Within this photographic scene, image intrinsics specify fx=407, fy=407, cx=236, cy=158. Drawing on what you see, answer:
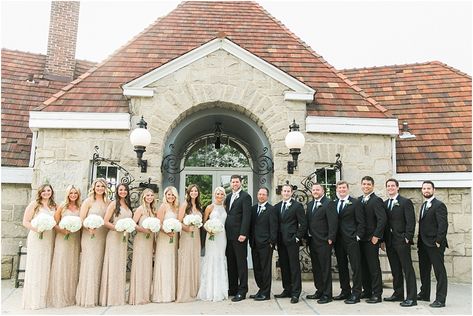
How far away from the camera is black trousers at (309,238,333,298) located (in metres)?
6.31

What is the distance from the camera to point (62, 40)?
11.9 meters

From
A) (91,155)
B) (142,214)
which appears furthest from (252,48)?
(142,214)

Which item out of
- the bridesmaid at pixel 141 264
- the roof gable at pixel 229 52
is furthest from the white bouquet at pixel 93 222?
the roof gable at pixel 229 52

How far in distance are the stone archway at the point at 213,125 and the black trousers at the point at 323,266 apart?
8.35 feet

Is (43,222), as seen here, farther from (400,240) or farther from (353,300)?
(400,240)

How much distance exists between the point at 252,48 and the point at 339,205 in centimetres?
503

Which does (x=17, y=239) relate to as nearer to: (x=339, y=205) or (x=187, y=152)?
(x=187, y=152)

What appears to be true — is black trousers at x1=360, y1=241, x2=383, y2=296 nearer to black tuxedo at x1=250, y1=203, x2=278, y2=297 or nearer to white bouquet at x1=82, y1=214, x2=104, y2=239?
black tuxedo at x1=250, y1=203, x2=278, y2=297

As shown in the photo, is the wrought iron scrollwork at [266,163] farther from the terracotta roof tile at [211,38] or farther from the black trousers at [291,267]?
the black trousers at [291,267]

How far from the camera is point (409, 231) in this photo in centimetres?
609

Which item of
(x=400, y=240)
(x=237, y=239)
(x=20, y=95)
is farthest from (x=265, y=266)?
(x=20, y=95)

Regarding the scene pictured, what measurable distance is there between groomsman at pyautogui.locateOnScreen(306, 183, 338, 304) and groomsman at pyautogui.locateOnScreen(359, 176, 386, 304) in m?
0.54

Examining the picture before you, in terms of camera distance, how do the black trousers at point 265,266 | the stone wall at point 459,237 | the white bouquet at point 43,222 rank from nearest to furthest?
the white bouquet at point 43,222 → the black trousers at point 265,266 → the stone wall at point 459,237

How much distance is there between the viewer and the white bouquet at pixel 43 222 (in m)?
5.75
